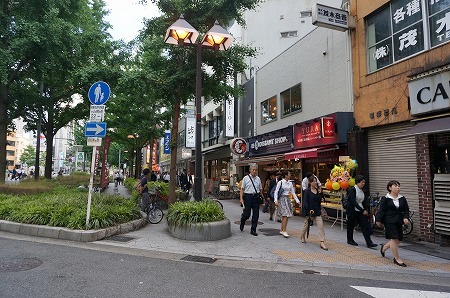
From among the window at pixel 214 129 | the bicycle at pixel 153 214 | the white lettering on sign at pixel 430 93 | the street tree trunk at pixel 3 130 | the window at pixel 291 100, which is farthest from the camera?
the window at pixel 214 129

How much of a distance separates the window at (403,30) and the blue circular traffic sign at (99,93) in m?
8.23

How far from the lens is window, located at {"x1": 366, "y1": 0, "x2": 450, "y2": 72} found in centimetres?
815

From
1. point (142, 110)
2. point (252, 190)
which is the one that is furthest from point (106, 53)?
point (252, 190)

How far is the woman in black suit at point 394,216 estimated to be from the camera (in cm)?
628

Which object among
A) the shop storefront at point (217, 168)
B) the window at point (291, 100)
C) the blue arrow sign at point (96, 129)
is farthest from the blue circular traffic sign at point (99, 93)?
the shop storefront at point (217, 168)

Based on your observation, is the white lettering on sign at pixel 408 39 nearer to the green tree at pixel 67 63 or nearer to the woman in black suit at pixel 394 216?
the woman in black suit at pixel 394 216

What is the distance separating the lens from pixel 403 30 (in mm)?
9195

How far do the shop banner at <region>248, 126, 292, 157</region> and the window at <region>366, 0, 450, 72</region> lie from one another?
4.94m

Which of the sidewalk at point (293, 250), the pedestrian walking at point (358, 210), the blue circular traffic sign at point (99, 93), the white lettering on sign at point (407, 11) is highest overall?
the white lettering on sign at point (407, 11)

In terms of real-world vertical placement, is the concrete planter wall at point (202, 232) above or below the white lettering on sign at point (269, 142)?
below

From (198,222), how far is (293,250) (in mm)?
2436

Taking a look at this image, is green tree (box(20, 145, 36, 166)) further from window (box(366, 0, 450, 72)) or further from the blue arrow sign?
window (box(366, 0, 450, 72))

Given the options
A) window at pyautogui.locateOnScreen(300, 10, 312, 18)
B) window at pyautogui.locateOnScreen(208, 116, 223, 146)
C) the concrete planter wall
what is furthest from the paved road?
window at pyautogui.locateOnScreen(300, 10, 312, 18)

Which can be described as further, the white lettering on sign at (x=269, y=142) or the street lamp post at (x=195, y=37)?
the white lettering on sign at (x=269, y=142)
